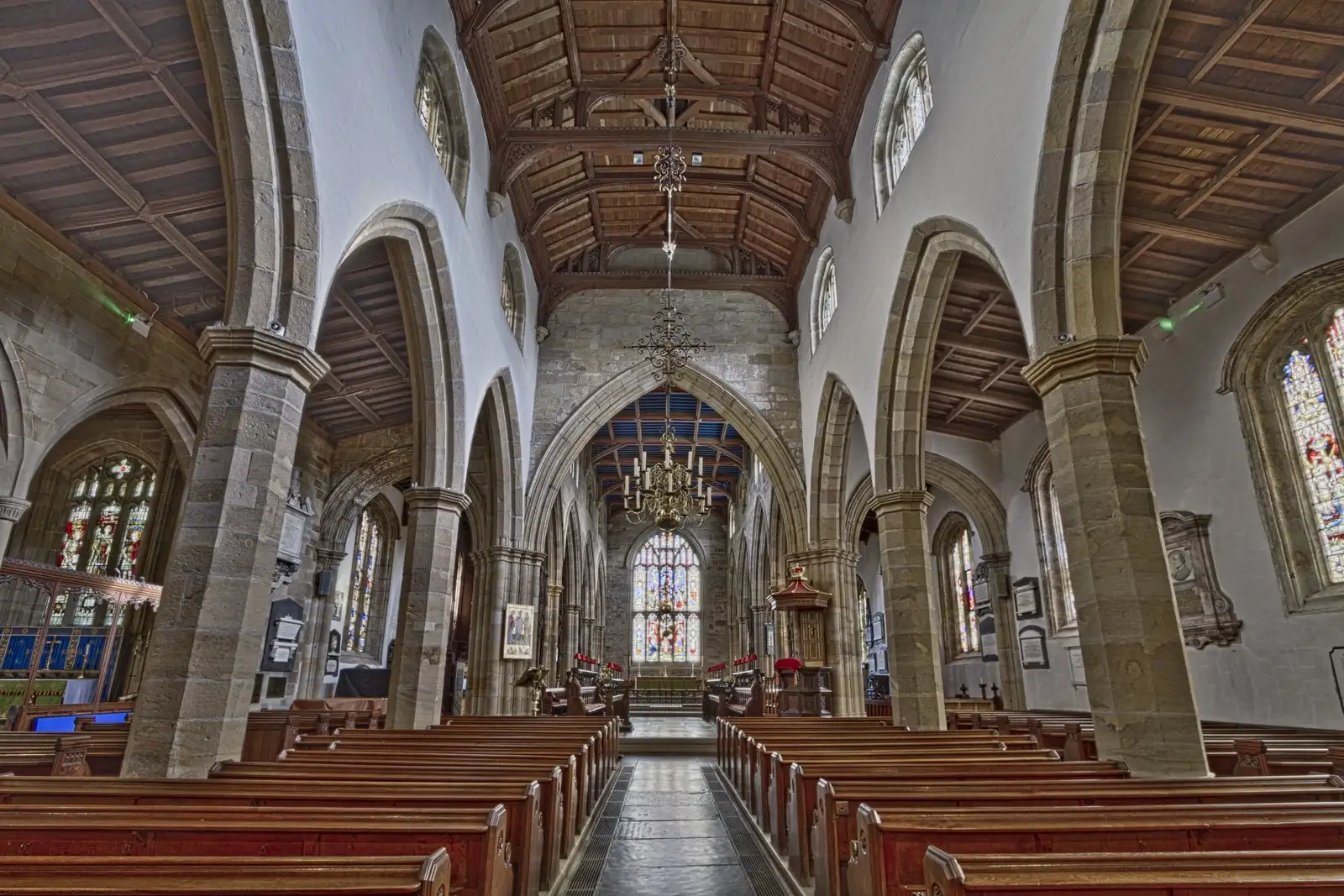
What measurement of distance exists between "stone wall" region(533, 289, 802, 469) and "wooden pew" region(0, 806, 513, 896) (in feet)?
38.7

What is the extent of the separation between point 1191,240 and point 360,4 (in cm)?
907

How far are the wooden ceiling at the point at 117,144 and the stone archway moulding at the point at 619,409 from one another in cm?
643

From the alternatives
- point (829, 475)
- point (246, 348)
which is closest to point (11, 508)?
point (246, 348)

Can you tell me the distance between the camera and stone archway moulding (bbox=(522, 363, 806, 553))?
13891mm

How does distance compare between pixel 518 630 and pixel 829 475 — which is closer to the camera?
pixel 518 630

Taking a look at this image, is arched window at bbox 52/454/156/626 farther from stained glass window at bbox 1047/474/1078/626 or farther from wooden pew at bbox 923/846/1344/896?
stained glass window at bbox 1047/474/1078/626

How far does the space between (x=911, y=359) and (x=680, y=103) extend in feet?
19.6

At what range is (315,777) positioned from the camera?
371 cm

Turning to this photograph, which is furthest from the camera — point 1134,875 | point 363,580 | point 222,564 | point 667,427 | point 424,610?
point 363,580

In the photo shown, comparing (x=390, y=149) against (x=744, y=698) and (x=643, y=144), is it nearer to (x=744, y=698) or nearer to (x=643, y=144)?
(x=643, y=144)

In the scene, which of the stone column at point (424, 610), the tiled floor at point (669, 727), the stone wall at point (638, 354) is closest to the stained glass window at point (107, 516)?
the stone wall at point (638, 354)

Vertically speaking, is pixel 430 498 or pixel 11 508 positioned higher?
pixel 430 498

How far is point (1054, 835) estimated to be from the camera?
8.31ft

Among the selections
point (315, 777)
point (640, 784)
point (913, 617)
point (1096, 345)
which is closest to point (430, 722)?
point (640, 784)
